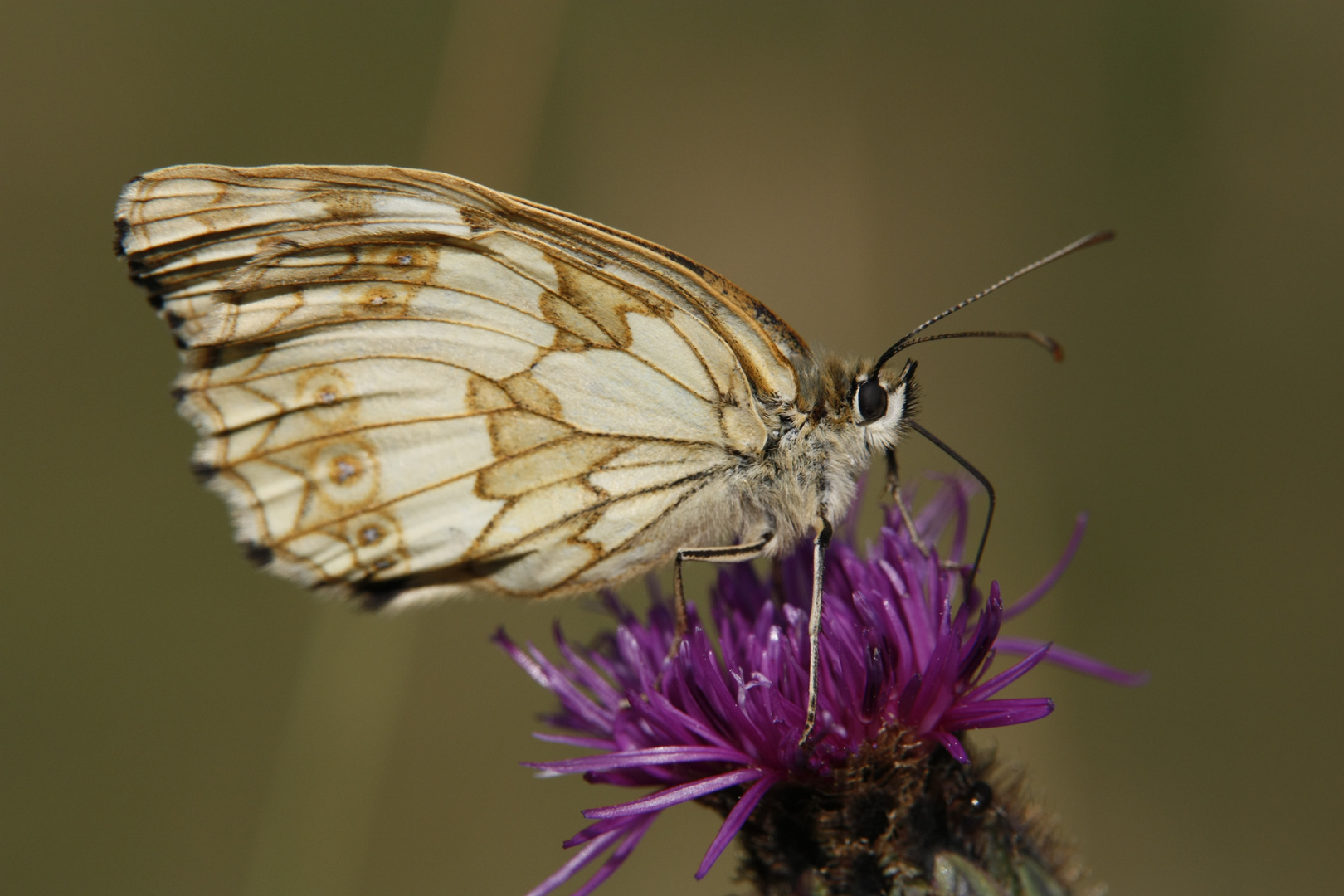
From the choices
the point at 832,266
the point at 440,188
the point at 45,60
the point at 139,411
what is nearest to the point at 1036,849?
the point at 440,188

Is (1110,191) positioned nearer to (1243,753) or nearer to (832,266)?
(832,266)

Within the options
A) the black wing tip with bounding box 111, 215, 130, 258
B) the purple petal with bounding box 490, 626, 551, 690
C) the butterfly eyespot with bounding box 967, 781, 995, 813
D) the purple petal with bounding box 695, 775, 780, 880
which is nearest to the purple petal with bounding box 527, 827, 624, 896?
the purple petal with bounding box 695, 775, 780, 880

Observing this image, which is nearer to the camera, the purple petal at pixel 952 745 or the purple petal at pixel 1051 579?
the purple petal at pixel 952 745

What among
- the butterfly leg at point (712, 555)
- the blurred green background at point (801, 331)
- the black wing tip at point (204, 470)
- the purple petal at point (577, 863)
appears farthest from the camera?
the blurred green background at point (801, 331)

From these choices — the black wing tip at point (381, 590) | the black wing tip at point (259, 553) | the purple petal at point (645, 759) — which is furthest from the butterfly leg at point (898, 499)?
the black wing tip at point (259, 553)

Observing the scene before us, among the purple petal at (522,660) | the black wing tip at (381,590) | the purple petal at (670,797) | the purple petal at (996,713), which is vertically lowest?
the purple petal at (670,797)

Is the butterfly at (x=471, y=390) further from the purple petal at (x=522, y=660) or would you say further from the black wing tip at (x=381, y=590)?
the purple petal at (x=522, y=660)

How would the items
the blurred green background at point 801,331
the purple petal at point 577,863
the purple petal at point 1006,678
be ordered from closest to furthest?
the purple petal at point 1006,678
the purple petal at point 577,863
the blurred green background at point 801,331
